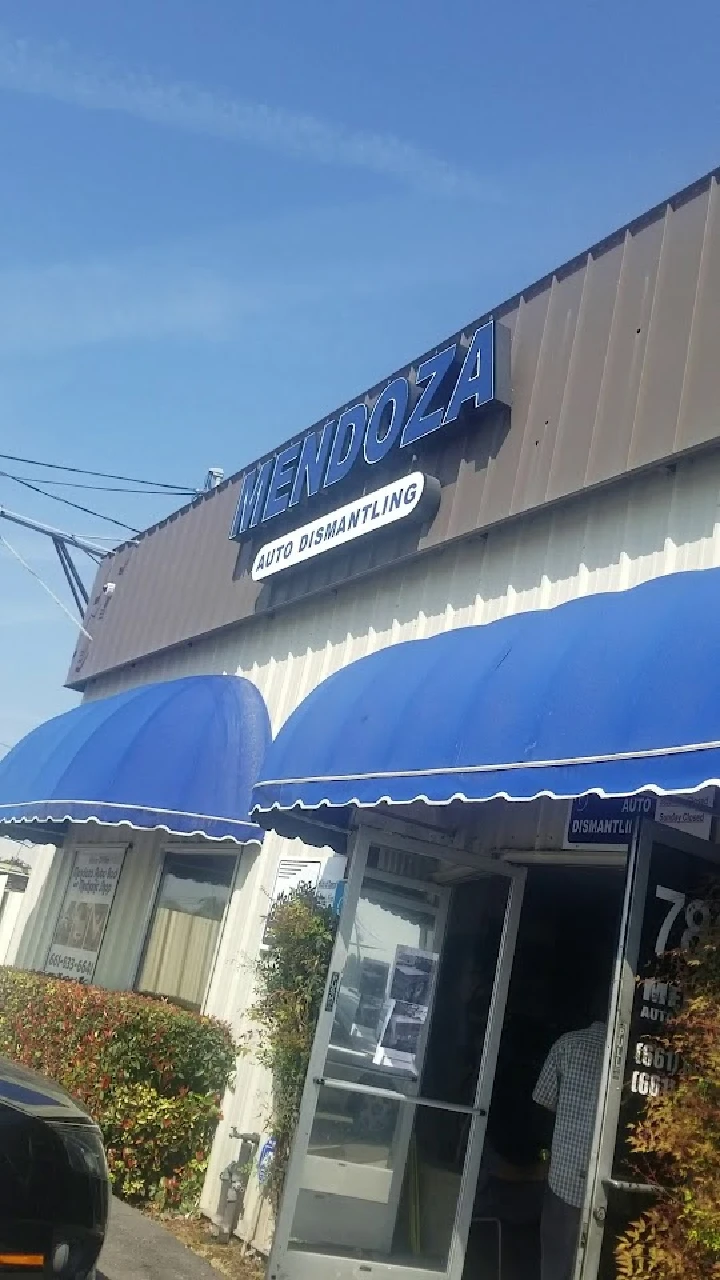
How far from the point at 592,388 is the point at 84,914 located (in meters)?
8.62

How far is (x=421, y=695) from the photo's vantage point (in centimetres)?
650

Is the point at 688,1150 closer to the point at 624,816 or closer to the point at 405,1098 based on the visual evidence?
the point at 624,816

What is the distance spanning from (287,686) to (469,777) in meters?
4.75

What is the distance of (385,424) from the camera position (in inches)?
368

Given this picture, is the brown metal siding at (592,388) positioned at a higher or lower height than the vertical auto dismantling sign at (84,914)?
higher

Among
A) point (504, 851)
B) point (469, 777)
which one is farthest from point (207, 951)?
point (469, 777)

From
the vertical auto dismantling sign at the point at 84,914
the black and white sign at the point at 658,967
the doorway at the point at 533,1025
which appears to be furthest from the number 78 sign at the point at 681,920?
the vertical auto dismantling sign at the point at 84,914

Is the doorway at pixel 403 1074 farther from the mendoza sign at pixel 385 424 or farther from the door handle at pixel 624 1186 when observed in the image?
the mendoza sign at pixel 385 424

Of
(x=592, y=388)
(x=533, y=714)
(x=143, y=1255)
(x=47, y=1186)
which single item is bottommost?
(x=143, y=1255)

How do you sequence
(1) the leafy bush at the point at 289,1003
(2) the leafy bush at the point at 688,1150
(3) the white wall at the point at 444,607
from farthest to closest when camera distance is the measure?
(1) the leafy bush at the point at 289,1003 → (3) the white wall at the point at 444,607 → (2) the leafy bush at the point at 688,1150

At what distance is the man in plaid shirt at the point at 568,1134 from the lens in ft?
19.5

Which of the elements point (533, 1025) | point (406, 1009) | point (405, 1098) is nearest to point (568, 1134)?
point (405, 1098)

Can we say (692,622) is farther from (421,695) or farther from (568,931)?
(568,931)

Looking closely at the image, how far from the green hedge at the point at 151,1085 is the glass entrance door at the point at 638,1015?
465cm
